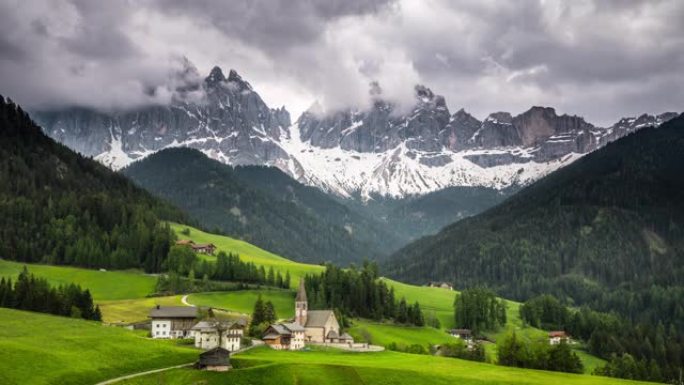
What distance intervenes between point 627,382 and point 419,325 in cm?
8726

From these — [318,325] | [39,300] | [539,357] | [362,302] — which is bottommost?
[539,357]

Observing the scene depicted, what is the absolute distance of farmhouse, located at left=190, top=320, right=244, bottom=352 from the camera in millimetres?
118562

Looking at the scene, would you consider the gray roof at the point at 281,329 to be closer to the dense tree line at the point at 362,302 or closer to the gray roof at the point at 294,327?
the gray roof at the point at 294,327

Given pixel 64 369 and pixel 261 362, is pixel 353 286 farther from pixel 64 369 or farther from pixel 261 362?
pixel 64 369

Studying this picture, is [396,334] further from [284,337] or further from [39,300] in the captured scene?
[39,300]

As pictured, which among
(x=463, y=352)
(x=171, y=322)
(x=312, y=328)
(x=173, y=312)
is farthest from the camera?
(x=463, y=352)

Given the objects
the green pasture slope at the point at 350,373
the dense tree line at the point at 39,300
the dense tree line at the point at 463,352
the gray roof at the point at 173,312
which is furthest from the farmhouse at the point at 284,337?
the dense tree line at the point at 39,300

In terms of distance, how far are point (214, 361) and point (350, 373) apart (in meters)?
18.2

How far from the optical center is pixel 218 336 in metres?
119

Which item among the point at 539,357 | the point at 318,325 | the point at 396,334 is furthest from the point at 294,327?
the point at 396,334

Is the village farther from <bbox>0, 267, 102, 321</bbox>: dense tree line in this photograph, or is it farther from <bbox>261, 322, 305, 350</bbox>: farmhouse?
<bbox>0, 267, 102, 321</bbox>: dense tree line

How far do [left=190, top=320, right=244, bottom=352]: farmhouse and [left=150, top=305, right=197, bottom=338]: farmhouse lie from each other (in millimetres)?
18996

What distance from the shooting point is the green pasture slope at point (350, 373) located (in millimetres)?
92375

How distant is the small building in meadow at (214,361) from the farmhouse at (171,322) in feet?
149
